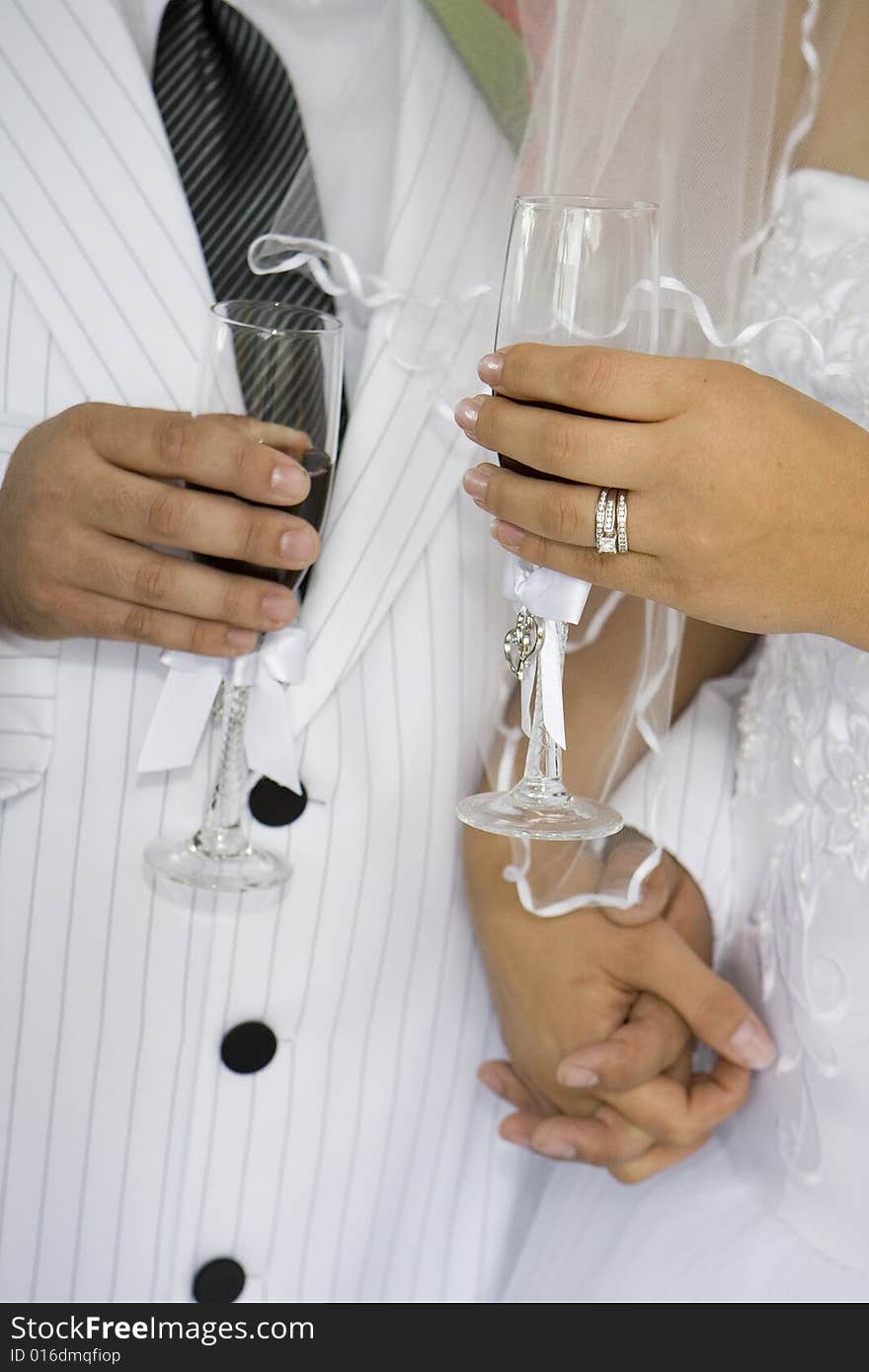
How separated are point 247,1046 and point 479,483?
24.4 inches

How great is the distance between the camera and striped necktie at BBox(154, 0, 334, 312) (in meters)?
1.21

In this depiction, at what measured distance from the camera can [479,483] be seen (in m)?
0.91

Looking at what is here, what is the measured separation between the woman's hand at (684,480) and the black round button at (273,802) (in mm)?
414

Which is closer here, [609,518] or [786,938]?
[609,518]

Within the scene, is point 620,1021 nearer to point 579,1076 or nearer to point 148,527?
point 579,1076

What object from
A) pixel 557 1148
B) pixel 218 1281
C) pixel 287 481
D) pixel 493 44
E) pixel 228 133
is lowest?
pixel 218 1281

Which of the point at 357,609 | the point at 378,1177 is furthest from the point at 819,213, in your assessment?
the point at 378,1177

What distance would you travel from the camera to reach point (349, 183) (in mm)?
1228

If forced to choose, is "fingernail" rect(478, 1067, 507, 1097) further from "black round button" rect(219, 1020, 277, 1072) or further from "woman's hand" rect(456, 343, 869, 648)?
"woman's hand" rect(456, 343, 869, 648)

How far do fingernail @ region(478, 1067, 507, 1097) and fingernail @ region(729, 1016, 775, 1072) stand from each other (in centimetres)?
26

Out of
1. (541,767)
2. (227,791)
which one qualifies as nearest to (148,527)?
(227,791)

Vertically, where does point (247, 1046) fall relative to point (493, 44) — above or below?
below

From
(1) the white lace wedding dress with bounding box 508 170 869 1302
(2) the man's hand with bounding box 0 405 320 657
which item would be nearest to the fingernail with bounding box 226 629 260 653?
(2) the man's hand with bounding box 0 405 320 657
